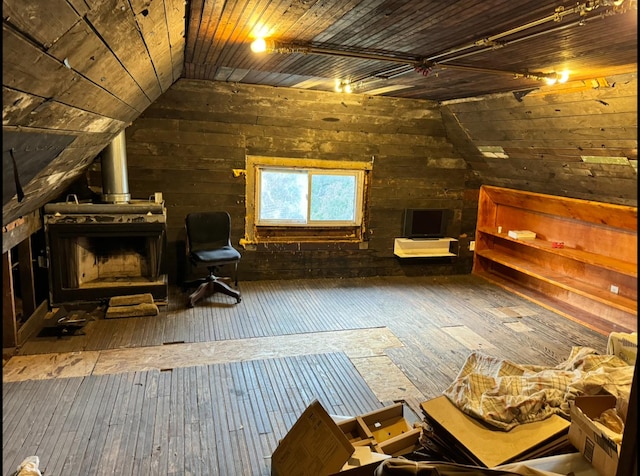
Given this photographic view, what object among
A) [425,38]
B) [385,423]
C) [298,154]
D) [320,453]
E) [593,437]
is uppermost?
[425,38]

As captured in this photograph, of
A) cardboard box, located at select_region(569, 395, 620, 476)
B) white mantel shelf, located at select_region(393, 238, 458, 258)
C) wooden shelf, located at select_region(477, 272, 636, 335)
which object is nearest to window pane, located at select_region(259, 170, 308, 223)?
white mantel shelf, located at select_region(393, 238, 458, 258)

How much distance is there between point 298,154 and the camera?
5148 mm

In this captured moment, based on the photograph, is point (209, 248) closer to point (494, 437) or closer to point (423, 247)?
point (423, 247)

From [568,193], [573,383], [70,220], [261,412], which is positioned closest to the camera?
[573,383]

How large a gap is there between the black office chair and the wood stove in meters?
0.35


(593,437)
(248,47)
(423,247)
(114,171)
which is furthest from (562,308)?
(114,171)

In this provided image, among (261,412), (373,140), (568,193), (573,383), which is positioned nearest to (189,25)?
(261,412)

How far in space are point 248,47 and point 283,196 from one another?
242cm

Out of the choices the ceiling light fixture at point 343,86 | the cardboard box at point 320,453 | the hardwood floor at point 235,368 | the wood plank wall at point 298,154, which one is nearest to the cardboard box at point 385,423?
the cardboard box at point 320,453

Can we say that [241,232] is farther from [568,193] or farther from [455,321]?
[568,193]

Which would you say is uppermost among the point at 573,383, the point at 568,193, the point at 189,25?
the point at 189,25

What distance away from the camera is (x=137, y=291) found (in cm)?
429

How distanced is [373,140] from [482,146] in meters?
1.22

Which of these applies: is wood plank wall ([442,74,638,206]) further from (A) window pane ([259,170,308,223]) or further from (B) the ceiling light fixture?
(A) window pane ([259,170,308,223])
